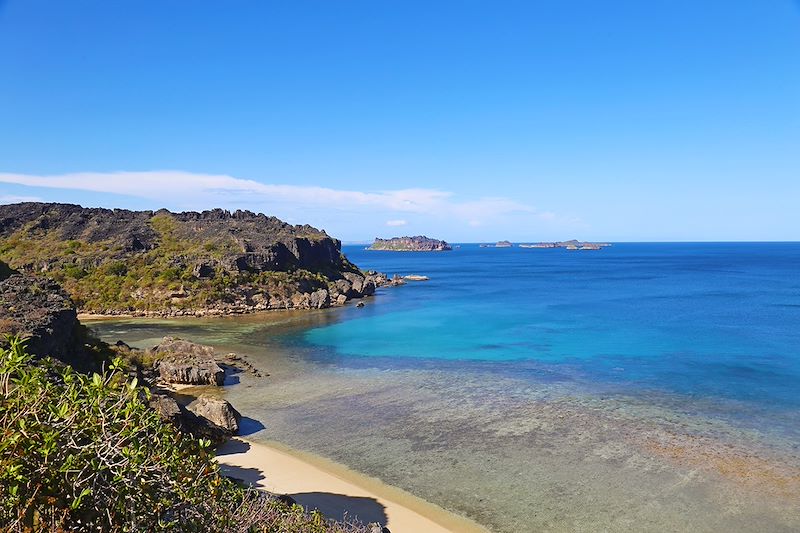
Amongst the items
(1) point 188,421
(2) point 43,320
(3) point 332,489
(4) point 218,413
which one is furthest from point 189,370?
(3) point 332,489

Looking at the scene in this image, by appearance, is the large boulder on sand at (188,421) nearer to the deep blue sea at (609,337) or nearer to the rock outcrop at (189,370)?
the rock outcrop at (189,370)

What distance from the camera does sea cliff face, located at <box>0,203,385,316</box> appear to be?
6950cm

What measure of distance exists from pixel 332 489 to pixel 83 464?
1292 centimetres

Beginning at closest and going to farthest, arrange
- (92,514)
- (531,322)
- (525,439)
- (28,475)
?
1. (28,475)
2. (92,514)
3. (525,439)
4. (531,322)

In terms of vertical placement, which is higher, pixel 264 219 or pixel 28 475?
pixel 264 219

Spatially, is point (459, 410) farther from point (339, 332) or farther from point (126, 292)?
point (126, 292)

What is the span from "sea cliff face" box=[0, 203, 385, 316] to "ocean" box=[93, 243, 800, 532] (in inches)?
384

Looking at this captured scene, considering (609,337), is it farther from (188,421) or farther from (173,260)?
(173,260)

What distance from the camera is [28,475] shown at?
6.11 meters

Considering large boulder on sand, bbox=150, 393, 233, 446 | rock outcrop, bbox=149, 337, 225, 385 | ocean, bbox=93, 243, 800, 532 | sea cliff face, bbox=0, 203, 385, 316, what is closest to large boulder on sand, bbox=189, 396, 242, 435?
large boulder on sand, bbox=150, 393, 233, 446

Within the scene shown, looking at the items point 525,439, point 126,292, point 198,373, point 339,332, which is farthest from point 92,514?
point 126,292

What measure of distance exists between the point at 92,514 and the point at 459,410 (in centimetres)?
2212

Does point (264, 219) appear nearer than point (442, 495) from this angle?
No

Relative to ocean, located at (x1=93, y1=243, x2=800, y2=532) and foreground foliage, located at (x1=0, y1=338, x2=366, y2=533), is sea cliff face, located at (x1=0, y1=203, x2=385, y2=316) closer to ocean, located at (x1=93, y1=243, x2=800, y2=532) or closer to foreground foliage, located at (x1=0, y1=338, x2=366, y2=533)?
ocean, located at (x1=93, y1=243, x2=800, y2=532)
